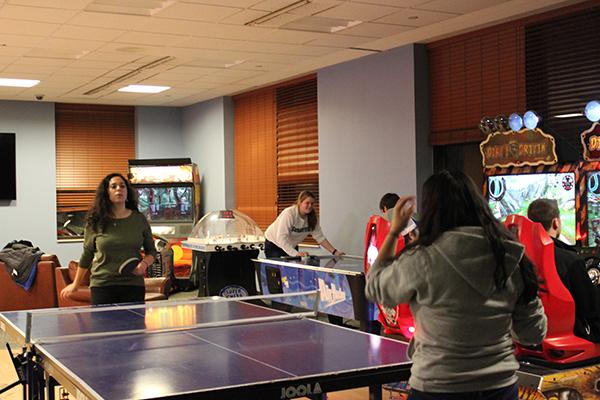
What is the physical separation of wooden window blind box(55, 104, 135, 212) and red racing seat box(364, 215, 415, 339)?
8.42 metres

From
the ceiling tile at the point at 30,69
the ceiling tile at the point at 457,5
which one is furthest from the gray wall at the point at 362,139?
the ceiling tile at the point at 30,69

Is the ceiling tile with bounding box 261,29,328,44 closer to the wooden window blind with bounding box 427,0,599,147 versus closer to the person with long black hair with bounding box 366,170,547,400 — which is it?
the wooden window blind with bounding box 427,0,599,147

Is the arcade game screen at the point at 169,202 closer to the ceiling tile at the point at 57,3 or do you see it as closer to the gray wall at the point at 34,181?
the gray wall at the point at 34,181

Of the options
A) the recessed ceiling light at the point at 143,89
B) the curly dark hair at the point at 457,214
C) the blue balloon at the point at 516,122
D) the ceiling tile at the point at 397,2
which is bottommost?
the curly dark hair at the point at 457,214

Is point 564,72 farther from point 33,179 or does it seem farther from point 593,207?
point 33,179

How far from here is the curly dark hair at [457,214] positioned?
2.36m

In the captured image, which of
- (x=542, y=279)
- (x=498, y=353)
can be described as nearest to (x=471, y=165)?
(x=542, y=279)

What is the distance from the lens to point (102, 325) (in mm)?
3797

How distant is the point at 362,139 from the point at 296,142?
1.80m

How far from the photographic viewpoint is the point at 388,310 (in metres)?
5.07

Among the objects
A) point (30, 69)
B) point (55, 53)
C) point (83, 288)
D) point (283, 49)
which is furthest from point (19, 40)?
point (283, 49)

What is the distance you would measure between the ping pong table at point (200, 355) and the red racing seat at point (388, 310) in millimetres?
1071

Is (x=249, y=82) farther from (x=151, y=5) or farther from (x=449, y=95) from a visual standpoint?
(x=151, y=5)

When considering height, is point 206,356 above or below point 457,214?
below
